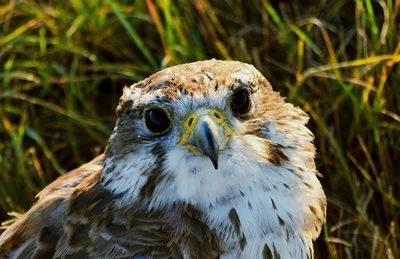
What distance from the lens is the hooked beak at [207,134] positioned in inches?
113

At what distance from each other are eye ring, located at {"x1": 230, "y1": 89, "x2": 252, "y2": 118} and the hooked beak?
11 cm

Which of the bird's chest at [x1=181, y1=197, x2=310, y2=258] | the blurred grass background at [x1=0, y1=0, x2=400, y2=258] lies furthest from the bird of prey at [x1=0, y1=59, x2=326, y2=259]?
the blurred grass background at [x1=0, y1=0, x2=400, y2=258]

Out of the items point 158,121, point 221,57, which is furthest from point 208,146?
point 221,57

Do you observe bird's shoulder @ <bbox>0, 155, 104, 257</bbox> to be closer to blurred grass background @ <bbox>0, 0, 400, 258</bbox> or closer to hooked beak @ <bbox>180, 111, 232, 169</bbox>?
hooked beak @ <bbox>180, 111, 232, 169</bbox>

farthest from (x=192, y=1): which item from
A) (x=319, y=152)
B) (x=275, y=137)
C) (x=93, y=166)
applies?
→ (x=275, y=137)

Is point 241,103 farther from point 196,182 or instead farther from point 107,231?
point 107,231

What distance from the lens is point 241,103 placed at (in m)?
3.15

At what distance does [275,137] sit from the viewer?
3.16 meters

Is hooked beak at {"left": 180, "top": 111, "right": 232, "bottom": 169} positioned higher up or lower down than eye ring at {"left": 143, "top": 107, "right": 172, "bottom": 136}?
lower down

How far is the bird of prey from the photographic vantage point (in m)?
3.04

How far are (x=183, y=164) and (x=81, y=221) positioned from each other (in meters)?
0.45

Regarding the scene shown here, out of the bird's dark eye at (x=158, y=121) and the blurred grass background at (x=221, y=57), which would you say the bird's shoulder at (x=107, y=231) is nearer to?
the bird's dark eye at (x=158, y=121)

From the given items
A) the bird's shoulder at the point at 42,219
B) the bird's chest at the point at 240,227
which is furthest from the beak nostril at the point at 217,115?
the bird's shoulder at the point at 42,219

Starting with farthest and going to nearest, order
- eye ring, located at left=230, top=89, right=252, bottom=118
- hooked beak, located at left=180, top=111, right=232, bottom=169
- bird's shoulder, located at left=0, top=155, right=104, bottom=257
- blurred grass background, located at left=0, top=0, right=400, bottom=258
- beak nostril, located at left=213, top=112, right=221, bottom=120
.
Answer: blurred grass background, located at left=0, top=0, right=400, bottom=258
bird's shoulder, located at left=0, top=155, right=104, bottom=257
eye ring, located at left=230, top=89, right=252, bottom=118
beak nostril, located at left=213, top=112, right=221, bottom=120
hooked beak, located at left=180, top=111, right=232, bottom=169
